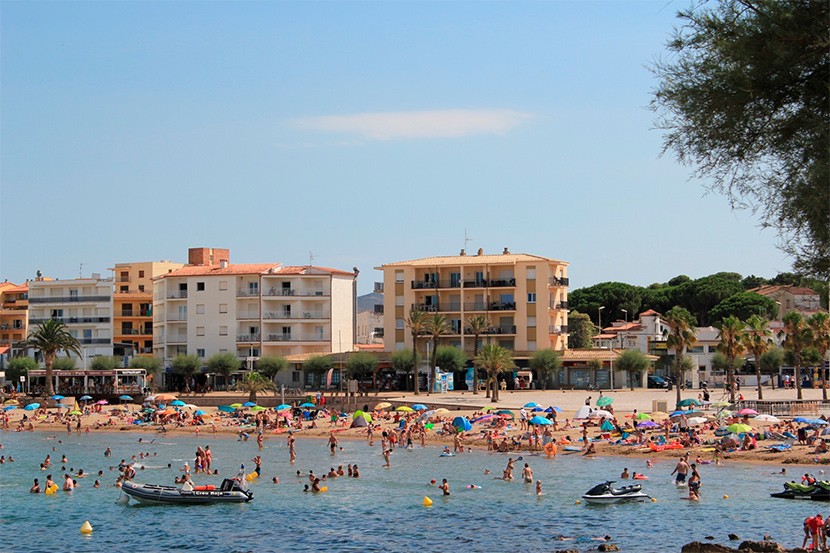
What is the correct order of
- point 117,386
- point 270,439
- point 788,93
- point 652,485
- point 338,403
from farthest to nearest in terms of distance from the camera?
point 117,386, point 338,403, point 270,439, point 652,485, point 788,93

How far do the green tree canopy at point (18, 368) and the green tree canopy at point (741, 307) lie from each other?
228ft

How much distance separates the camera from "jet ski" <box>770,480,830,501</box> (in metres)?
34.9

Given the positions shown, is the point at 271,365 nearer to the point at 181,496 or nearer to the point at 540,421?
the point at 540,421

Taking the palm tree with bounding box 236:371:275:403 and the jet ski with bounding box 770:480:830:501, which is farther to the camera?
the palm tree with bounding box 236:371:275:403

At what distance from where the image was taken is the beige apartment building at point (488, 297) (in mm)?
89688

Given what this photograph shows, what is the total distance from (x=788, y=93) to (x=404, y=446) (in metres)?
44.8

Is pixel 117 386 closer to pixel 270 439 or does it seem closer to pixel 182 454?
pixel 270 439

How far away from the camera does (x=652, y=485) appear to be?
1570 inches

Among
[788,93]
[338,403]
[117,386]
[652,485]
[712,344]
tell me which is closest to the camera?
[788,93]

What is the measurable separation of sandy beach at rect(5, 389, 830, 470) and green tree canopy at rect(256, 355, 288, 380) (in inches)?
194

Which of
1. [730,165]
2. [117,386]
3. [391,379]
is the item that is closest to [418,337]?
[391,379]

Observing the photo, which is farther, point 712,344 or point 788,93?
point 712,344

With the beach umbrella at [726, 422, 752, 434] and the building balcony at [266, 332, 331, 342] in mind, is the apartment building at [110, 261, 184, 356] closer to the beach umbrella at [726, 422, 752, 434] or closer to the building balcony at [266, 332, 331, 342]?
the building balcony at [266, 332, 331, 342]

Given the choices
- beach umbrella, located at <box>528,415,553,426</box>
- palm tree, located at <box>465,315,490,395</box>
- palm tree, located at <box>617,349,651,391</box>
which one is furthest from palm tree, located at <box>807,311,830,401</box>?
palm tree, located at <box>465,315,490,395</box>
